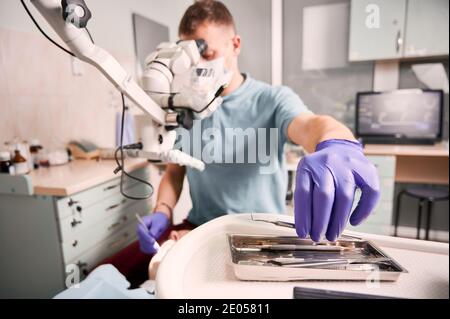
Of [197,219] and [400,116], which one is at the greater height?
[400,116]

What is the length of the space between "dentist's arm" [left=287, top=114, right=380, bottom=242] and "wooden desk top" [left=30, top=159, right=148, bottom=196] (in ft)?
1.74

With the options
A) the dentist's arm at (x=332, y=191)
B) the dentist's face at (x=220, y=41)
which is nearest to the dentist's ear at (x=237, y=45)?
the dentist's face at (x=220, y=41)

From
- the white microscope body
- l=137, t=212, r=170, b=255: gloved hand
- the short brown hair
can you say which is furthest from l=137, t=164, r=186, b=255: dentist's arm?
the short brown hair

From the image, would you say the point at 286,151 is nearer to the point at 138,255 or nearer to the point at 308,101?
the point at 308,101

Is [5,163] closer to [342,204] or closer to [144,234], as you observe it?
[144,234]

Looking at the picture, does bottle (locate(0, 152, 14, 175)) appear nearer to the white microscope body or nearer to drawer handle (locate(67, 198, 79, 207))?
the white microscope body

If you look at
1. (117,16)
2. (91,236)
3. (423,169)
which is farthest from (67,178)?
(423,169)

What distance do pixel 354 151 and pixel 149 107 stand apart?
0.30 m

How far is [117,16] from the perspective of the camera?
0.47 metres

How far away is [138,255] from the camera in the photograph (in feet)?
2.59

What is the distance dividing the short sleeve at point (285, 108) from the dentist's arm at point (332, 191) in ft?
0.87

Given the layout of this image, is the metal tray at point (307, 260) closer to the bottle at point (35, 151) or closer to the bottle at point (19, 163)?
the bottle at point (19, 163)

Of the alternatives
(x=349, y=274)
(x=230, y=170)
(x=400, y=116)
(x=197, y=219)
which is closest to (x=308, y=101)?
(x=230, y=170)
